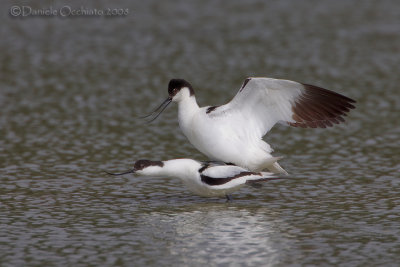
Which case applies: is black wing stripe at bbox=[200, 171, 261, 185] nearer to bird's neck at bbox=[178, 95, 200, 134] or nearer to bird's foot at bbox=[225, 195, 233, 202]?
bird's foot at bbox=[225, 195, 233, 202]

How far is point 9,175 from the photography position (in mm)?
12047

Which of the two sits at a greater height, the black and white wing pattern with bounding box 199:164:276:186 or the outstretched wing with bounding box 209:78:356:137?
the outstretched wing with bounding box 209:78:356:137

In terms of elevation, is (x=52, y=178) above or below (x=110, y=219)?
above

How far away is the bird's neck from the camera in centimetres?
1087

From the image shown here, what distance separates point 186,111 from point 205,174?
967 millimetres

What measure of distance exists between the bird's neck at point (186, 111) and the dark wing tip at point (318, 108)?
129cm

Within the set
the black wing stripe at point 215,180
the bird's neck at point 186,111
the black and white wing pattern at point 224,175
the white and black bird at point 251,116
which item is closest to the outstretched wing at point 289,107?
the white and black bird at point 251,116

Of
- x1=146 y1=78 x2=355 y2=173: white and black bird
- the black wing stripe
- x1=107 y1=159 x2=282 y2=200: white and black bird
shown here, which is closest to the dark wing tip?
x1=146 y1=78 x2=355 y2=173: white and black bird

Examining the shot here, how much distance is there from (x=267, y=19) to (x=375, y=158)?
1517 centimetres

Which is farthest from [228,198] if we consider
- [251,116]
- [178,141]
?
[178,141]

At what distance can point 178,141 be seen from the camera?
1441cm

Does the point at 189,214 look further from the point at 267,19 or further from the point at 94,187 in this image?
the point at 267,19

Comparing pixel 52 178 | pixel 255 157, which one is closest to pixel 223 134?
pixel 255 157

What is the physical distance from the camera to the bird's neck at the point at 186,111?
428 inches
